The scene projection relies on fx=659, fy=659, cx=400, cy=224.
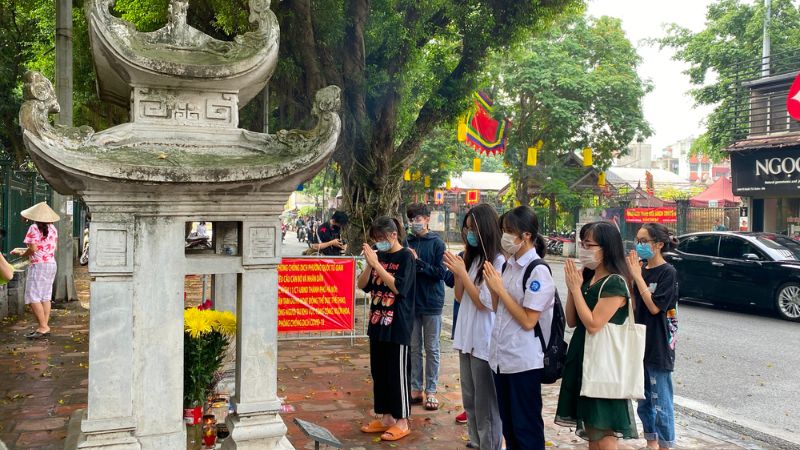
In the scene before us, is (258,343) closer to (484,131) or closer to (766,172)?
(766,172)

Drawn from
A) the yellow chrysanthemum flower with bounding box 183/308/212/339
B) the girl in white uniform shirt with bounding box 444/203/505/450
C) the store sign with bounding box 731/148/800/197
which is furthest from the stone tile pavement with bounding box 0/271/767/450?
the store sign with bounding box 731/148/800/197

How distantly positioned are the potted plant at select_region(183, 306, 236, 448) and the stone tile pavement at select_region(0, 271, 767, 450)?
298 millimetres

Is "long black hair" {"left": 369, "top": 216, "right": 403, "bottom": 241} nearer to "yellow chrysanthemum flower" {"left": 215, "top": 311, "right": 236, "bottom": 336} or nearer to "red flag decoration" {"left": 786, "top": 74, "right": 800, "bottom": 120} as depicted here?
"yellow chrysanthemum flower" {"left": 215, "top": 311, "right": 236, "bottom": 336}

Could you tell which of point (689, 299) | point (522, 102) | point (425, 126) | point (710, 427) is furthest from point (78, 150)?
point (522, 102)

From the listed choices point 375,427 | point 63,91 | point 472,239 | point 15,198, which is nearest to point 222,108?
point 472,239

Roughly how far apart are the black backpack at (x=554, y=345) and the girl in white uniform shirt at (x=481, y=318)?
40 centimetres

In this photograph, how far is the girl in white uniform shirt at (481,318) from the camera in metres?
4.52

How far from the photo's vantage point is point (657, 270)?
16.8 feet

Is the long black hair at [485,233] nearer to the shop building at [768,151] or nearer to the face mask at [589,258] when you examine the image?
the face mask at [589,258]

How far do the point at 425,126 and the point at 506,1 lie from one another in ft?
8.92

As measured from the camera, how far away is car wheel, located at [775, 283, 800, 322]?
11.4m

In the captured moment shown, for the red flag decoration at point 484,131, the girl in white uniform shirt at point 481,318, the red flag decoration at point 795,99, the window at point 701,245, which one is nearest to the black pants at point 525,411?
the girl in white uniform shirt at point 481,318

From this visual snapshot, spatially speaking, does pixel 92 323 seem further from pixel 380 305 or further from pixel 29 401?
pixel 29 401

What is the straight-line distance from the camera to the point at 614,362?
3.82 m
